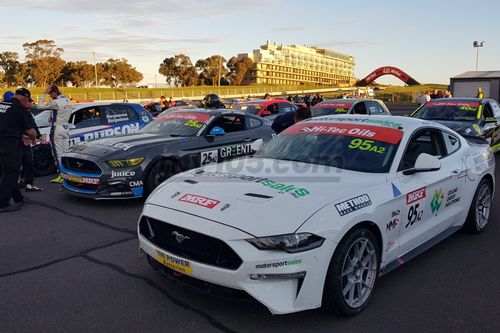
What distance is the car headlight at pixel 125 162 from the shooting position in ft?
21.8

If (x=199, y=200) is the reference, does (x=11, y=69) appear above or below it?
above

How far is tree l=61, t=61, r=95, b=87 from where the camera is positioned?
99.9 meters

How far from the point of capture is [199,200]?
3482 millimetres

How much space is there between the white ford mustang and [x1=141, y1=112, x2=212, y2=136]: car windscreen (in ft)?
10.0

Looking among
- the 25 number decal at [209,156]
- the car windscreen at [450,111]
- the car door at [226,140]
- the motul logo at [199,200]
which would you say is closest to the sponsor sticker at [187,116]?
the car door at [226,140]

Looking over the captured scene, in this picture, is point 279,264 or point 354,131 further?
point 354,131

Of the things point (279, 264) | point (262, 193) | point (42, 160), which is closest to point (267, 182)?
point (262, 193)

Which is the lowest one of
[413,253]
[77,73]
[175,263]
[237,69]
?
[413,253]

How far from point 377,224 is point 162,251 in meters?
1.75

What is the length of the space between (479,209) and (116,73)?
110595mm

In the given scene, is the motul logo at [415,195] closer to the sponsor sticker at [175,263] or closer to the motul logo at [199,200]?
the motul logo at [199,200]

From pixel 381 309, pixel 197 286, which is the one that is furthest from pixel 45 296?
pixel 381 309

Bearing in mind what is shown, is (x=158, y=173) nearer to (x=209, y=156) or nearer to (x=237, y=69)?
(x=209, y=156)

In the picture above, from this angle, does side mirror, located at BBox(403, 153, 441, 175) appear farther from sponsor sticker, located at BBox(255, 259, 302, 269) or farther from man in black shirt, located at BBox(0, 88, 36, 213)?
man in black shirt, located at BBox(0, 88, 36, 213)
